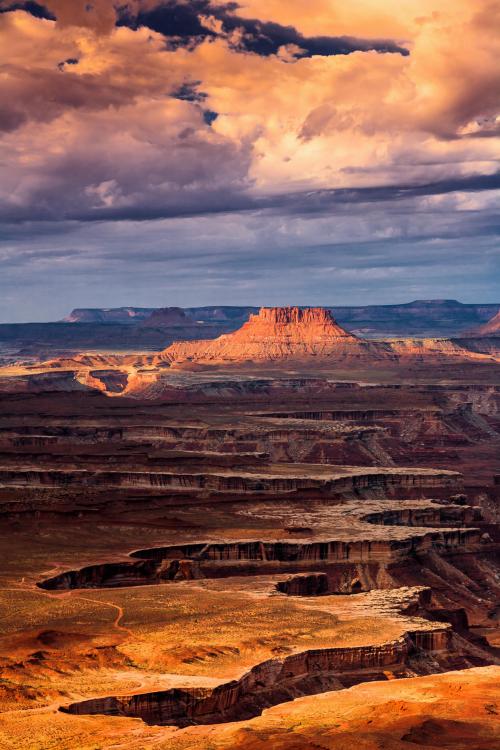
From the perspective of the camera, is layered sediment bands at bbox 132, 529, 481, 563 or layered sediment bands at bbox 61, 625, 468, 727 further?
layered sediment bands at bbox 132, 529, 481, 563

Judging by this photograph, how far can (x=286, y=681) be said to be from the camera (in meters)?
75.5

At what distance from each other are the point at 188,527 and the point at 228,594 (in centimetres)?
3418

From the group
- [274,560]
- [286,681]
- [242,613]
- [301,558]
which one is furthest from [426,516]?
[286,681]

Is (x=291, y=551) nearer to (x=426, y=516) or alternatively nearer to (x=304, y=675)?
(x=426, y=516)

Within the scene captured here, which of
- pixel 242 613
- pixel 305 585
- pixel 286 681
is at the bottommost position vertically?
pixel 286 681

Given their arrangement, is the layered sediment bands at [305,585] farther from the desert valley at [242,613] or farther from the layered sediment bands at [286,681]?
the layered sediment bands at [286,681]

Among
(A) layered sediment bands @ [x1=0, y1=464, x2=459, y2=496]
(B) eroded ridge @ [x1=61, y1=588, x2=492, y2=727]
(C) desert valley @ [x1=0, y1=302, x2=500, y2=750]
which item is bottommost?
(B) eroded ridge @ [x1=61, y1=588, x2=492, y2=727]

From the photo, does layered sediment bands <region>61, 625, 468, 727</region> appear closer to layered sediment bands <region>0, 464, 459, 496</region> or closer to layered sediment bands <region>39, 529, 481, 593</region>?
layered sediment bands <region>39, 529, 481, 593</region>

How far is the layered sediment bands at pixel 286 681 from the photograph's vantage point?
66.4 metres

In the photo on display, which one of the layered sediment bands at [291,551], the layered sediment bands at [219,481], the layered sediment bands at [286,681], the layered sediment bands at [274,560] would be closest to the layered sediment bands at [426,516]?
the layered sediment bands at [274,560]

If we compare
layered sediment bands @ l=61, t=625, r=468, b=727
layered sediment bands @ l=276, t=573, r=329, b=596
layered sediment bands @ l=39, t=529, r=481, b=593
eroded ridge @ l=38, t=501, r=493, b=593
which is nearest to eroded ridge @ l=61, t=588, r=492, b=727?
layered sediment bands @ l=61, t=625, r=468, b=727

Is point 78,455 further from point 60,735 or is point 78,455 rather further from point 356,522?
point 60,735

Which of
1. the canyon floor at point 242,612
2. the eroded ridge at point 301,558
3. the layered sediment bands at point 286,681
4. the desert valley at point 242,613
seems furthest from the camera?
the eroded ridge at point 301,558

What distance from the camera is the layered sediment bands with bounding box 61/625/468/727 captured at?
6638cm
